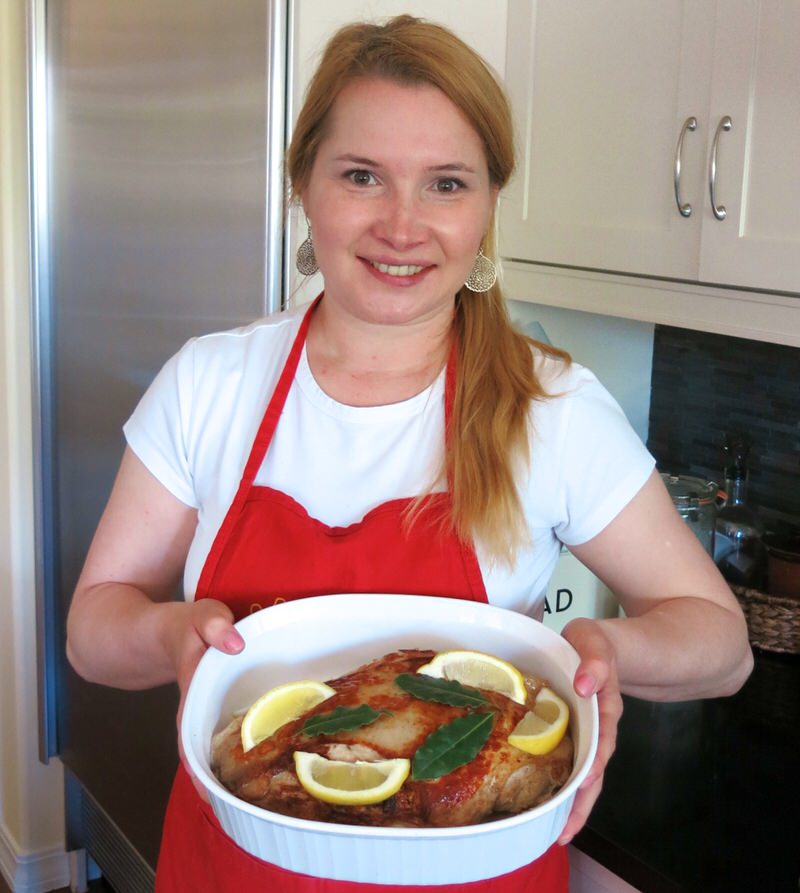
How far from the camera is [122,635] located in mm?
1097

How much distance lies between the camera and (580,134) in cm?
170

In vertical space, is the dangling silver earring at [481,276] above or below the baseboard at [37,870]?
above

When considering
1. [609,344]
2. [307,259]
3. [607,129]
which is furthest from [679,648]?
[609,344]

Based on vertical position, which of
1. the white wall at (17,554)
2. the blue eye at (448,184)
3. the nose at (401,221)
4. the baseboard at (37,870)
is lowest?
the baseboard at (37,870)

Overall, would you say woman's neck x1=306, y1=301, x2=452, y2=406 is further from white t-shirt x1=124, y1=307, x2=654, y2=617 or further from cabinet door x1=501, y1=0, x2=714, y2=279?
cabinet door x1=501, y1=0, x2=714, y2=279

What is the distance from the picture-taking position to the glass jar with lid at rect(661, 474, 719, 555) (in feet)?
5.73

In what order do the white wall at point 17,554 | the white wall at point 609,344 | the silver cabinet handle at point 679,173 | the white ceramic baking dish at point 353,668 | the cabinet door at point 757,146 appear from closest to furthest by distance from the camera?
the white ceramic baking dish at point 353,668 → the cabinet door at point 757,146 → the silver cabinet handle at point 679,173 → the white wall at point 609,344 → the white wall at point 17,554

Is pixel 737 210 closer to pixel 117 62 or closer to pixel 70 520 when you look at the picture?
pixel 117 62

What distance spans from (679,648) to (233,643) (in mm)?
405

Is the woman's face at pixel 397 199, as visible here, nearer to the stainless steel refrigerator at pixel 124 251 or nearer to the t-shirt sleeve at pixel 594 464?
the t-shirt sleeve at pixel 594 464

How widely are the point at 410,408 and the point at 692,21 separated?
0.72 metres

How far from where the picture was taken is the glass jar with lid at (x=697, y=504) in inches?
68.7

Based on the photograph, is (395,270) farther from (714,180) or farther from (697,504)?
(697,504)

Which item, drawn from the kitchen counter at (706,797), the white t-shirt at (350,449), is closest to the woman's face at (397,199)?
the white t-shirt at (350,449)
